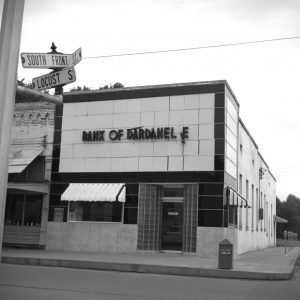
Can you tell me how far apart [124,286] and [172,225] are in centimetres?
1013

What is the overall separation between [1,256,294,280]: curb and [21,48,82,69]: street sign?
9.92m

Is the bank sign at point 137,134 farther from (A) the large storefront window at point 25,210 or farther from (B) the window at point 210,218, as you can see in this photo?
(A) the large storefront window at point 25,210

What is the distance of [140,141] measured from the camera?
22.4 meters

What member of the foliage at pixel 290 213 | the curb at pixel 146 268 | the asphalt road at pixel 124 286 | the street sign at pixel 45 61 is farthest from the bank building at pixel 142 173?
the foliage at pixel 290 213

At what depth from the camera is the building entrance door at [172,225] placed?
21797mm

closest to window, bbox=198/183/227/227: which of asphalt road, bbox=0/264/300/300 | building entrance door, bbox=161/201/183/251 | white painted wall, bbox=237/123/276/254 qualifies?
building entrance door, bbox=161/201/183/251

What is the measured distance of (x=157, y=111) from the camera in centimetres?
2233

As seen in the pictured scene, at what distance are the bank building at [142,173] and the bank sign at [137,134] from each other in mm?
46

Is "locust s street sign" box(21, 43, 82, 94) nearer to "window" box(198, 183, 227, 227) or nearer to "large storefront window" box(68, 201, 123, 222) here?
"window" box(198, 183, 227, 227)

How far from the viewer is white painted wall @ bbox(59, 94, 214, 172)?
2148 centimetres

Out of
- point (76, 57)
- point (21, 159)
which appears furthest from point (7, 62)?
point (21, 159)

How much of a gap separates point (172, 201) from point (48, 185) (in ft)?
19.6

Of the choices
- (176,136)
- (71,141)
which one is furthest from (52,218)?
(176,136)

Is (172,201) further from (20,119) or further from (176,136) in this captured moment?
(20,119)
